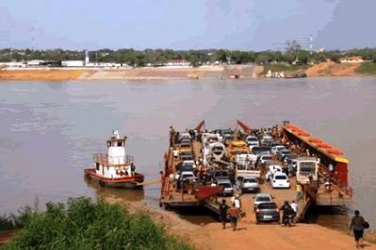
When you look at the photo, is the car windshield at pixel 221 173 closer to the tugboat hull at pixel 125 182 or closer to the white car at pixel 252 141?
the tugboat hull at pixel 125 182

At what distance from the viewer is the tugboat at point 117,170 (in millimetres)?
43156

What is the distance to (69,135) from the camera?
7275 cm

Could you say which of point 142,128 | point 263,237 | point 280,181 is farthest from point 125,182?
point 142,128

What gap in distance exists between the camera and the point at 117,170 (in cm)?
4391

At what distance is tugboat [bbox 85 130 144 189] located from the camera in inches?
1699

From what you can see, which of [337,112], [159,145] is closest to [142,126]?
Result: [159,145]

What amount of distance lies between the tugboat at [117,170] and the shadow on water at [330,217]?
40.3 feet

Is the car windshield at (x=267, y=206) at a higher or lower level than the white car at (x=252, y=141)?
higher

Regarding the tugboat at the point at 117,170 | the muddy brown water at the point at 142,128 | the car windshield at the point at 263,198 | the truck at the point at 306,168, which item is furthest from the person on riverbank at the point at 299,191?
the tugboat at the point at 117,170

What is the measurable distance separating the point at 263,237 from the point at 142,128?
53.4 m

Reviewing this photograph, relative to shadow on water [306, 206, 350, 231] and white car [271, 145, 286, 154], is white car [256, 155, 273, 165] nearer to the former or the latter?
white car [271, 145, 286, 154]

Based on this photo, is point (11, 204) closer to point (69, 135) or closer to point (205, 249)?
point (205, 249)

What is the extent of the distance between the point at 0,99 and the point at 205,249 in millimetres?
116118

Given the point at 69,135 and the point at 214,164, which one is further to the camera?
the point at 69,135
